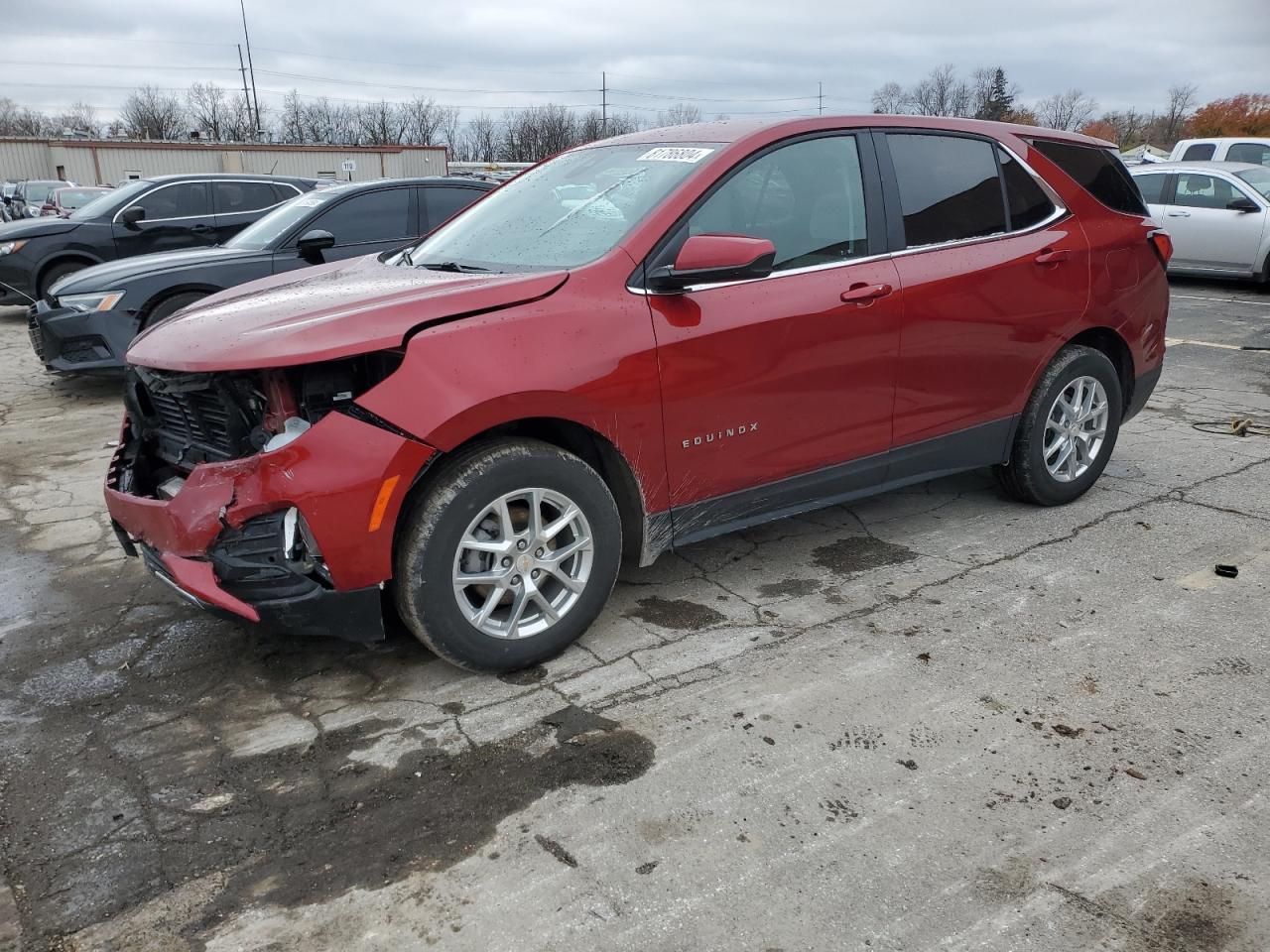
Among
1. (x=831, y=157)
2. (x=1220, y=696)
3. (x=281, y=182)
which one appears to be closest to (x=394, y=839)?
(x=1220, y=696)

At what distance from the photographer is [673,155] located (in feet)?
12.3

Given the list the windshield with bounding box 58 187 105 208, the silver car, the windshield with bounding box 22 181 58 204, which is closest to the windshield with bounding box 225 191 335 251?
the silver car

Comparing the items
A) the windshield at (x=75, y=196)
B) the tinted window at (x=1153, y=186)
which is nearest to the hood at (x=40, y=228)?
the windshield at (x=75, y=196)

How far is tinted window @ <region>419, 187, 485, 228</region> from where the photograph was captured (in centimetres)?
821

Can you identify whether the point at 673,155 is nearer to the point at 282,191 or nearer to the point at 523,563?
the point at 523,563

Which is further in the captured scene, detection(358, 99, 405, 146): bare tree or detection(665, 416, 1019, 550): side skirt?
detection(358, 99, 405, 146): bare tree

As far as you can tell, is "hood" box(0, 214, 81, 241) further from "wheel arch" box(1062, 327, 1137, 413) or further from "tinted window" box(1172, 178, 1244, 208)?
"tinted window" box(1172, 178, 1244, 208)

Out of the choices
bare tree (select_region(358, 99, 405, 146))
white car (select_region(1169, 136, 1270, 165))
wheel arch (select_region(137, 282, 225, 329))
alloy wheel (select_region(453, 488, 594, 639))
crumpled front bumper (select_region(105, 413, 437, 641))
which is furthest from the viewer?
bare tree (select_region(358, 99, 405, 146))

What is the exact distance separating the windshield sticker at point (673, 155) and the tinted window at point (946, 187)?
0.92m

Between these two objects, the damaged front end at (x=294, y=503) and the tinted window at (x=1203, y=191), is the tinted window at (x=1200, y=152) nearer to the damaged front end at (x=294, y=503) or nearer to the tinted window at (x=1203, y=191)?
the tinted window at (x=1203, y=191)

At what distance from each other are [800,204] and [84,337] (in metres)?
5.89

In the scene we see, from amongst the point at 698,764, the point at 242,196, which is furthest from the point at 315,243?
the point at 242,196

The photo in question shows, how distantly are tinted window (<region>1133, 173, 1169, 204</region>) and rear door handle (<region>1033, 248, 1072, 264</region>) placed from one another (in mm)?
10746

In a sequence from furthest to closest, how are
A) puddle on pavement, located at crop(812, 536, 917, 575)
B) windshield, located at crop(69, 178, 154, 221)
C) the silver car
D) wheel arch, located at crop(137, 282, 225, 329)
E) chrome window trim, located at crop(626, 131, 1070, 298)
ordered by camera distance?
the silver car, windshield, located at crop(69, 178, 154, 221), wheel arch, located at crop(137, 282, 225, 329), puddle on pavement, located at crop(812, 536, 917, 575), chrome window trim, located at crop(626, 131, 1070, 298)
